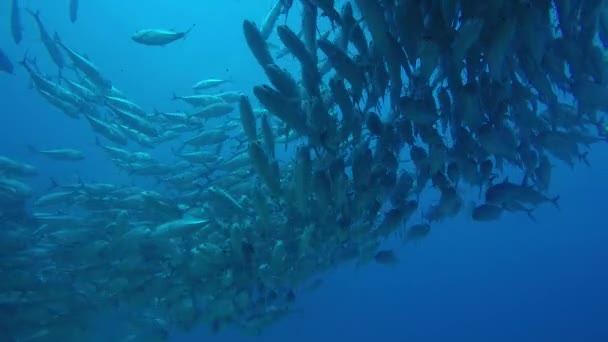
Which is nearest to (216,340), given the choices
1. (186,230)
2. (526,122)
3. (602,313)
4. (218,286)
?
(218,286)

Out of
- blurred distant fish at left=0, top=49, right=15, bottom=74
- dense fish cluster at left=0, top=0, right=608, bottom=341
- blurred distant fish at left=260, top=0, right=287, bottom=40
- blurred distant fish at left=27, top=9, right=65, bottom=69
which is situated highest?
blurred distant fish at left=27, top=9, right=65, bottom=69

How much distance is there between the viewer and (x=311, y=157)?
5086 millimetres

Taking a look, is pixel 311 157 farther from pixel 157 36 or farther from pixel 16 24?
pixel 16 24

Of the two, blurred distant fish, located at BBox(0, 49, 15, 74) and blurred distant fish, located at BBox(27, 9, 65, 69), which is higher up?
blurred distant fish, located at BBox(27, 9, 65, 69)

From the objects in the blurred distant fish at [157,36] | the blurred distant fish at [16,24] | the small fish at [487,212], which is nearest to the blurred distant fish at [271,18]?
the blurred distant fish at [157,36]

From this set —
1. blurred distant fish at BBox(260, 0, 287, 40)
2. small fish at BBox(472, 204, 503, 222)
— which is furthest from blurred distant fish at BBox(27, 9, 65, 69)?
small fish at BBox(472, 204, 503, 222)

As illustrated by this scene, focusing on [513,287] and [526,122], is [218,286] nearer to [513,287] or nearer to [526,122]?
[526,122]

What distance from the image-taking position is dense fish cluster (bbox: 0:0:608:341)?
3.95m

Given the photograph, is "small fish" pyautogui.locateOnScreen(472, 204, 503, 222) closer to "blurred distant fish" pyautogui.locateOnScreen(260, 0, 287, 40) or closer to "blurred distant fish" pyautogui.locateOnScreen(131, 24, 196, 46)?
"blurred distant fish" pyautogui.locateOnScreen(260, 0, 287, 40)

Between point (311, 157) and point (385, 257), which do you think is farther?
point (385, 257)

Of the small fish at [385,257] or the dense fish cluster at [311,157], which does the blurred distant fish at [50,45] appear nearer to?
the dense fish cluster at [311,157]

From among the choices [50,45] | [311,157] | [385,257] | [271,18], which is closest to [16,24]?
[50,45]

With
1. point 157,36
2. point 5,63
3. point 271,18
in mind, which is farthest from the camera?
point 5,63

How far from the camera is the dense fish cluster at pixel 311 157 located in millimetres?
3945
